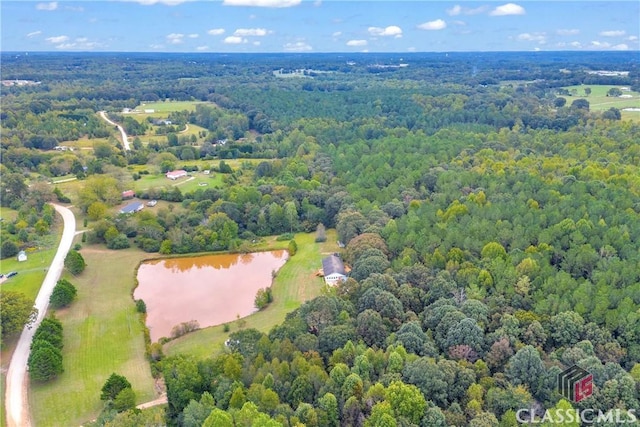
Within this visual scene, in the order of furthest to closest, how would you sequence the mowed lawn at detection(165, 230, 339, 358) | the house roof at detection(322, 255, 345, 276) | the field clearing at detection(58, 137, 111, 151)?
the field clearing at detection(58, 137, 111, 151) → the house roof at detection(322, 255, 345, 276) → the mowed lawn at detection(165, 230, 339, 358)

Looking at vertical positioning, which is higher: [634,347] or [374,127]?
[374,127]

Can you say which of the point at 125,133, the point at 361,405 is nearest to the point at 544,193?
the point at 361,405

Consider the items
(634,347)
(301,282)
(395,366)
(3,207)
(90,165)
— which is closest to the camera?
(395,366)

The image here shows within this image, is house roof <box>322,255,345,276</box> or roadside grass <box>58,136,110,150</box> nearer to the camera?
house roof <box>322,255,345,276</box>

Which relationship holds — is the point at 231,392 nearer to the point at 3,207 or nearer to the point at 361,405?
the point at 361,405

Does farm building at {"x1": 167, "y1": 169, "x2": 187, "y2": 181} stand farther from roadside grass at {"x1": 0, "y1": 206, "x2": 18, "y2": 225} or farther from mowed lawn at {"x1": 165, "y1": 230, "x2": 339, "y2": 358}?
mowed lawn at {"x1": 165, "y1": 230, "x2": 339, "y2": 358}

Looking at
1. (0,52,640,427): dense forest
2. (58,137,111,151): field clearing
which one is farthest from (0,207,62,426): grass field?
(58,137,111,151): field clearing

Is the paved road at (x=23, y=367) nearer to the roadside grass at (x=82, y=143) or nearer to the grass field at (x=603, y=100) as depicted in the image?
the roadside grass at (x=82, y=143)
